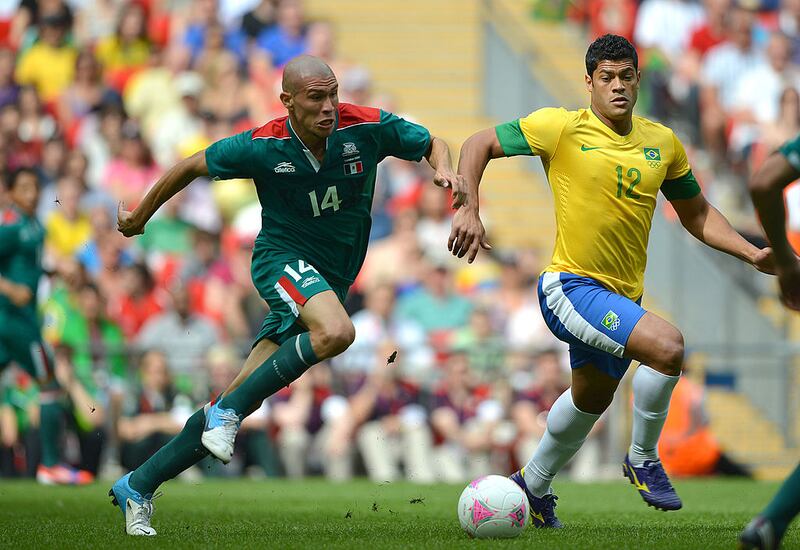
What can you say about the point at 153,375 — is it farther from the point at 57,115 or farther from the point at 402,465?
the point at 57,115

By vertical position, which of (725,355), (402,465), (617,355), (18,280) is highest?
(617,355)

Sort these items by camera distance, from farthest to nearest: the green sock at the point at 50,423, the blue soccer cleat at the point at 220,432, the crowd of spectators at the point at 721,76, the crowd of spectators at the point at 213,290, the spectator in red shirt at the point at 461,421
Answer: the crowd of spectators at the point at 721,76 → the crowd of spectators at the point at 213,290 → the spectator in red shirt at the point at 461,421 → the green sock at the point at 50,423 → the blue soccer cleat at the point at 220,432

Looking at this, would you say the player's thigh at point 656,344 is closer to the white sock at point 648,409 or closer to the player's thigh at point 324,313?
the white sock at point 648,409

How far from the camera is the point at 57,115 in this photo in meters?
20.1

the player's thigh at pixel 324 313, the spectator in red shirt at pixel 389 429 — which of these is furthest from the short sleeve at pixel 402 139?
the spectator in red shirt at pixel 389 429

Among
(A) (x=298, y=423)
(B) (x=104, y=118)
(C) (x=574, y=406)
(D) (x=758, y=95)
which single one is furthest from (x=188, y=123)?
(C) (x=574, y=406)

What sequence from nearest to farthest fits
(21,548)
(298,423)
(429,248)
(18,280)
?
→ (21,548) < (18,280) < (298,423) < (429,248)

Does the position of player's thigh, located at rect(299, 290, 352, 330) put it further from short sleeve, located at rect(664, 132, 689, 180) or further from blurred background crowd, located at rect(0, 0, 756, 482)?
blurred background crowd, located at rect(0, 0, 756, 482)

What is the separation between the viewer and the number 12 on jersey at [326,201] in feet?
27.1

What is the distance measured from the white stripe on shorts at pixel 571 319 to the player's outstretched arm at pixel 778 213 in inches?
69.0

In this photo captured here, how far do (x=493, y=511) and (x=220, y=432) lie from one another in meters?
1.57

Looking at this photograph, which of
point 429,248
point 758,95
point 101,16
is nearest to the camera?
point 429,248

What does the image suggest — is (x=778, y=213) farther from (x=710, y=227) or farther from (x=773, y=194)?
(x=710, y=227)

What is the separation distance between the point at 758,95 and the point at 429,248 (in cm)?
536
